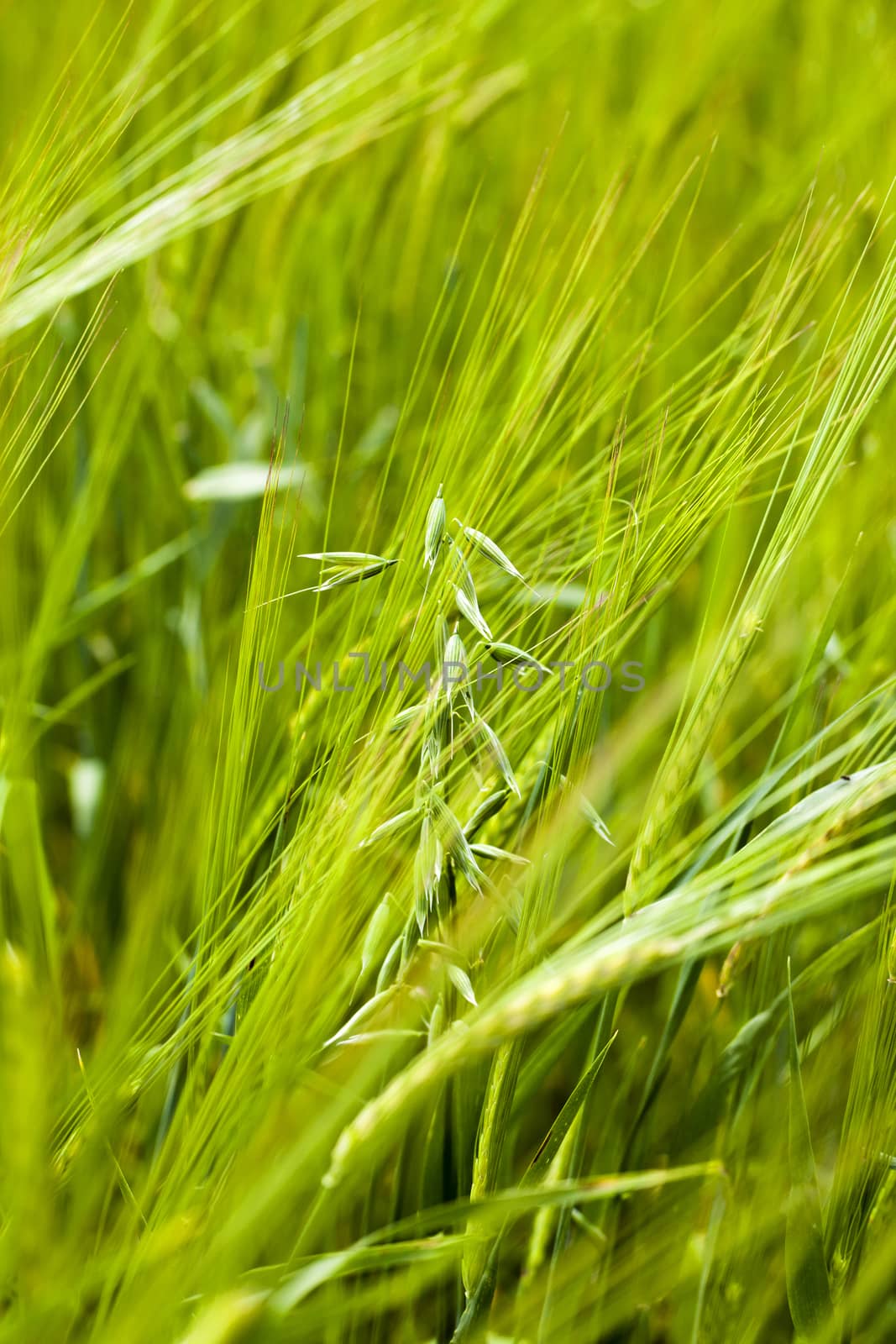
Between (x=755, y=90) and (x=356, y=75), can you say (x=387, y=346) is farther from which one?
(x=755, y=90)

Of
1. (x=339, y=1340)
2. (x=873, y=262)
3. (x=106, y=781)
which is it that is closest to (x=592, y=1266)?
(x=339, y=1340)

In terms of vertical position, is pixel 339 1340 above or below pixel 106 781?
below

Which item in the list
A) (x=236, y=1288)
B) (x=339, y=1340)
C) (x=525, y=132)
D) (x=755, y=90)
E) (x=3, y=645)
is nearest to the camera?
(x=236, y=1288)

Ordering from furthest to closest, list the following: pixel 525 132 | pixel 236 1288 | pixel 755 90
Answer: pixel 755 90, pixel 525 132, pixel 236 1288

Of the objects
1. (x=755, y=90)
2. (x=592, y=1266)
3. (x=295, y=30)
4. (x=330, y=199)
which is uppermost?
(x=295, y=30)

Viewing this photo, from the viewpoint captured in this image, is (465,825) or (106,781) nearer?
(465,825)

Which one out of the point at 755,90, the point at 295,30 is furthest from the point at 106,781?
the point at 755,90

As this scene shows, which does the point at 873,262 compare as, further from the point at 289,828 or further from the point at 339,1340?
the point at 339,1340
